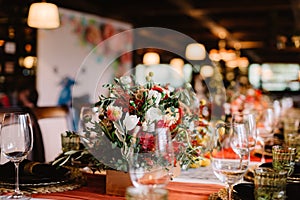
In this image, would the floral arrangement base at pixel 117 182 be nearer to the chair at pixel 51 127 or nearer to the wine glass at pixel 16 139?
the wine glass at pixel 16 139

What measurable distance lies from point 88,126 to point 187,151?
1.25 ft

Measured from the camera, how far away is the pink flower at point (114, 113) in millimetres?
1664

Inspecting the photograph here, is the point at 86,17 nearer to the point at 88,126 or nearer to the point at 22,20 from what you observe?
the point at 22,20

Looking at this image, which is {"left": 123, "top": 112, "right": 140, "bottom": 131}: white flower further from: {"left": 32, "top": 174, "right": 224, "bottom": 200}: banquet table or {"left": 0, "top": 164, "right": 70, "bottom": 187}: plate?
{"left": 0, "top": 164, "right": 70, "bottom": 187}: plate

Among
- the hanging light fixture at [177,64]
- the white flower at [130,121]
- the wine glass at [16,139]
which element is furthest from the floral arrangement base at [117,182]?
the hanging light fixture at [177,64]

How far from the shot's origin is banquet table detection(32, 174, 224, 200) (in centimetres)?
169

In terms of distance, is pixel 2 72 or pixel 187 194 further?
pixel 2 72

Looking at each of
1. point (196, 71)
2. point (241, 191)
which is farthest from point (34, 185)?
point (196, 71)

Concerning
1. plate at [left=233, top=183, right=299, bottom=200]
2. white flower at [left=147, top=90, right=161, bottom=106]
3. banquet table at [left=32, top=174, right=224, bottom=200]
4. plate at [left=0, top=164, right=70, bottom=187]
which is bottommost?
banquet table at [left=32, top=174, right=224, bottom=200]

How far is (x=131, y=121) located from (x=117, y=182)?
0.77 ft

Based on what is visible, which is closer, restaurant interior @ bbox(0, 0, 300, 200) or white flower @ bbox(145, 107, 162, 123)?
white flower @ bbox(145, 107, 162, 123)

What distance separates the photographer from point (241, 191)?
1.60 m

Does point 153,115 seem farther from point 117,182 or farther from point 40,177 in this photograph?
point 40,177

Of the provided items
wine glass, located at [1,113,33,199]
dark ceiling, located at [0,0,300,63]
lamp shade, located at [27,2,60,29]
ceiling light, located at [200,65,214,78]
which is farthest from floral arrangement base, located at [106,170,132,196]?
ceiling light, located at [200,65,214,78]
